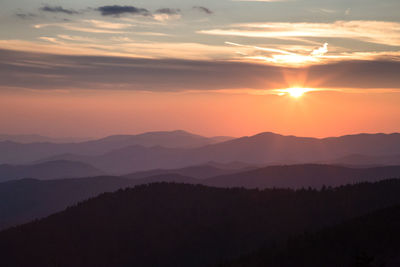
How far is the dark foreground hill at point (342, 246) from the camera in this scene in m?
66.5

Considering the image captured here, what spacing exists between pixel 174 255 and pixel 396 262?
A: 6583cm

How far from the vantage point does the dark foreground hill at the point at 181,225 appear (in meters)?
115

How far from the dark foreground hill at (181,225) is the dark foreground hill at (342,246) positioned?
72.4 feet

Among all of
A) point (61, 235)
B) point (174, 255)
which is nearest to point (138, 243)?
point (174, 255)

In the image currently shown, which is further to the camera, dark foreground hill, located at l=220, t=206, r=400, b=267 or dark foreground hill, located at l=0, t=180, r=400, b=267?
dark foreground hill, located at l=0, t=180, r=400, b=267

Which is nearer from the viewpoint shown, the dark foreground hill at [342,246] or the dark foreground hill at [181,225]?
the dark foreground hill at [342,246]

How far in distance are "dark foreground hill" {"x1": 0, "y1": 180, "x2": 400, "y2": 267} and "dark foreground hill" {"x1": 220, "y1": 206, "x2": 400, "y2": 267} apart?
2207 centimetres

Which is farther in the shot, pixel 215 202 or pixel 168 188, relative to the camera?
pixel 168 188

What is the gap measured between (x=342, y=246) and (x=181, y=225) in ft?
199

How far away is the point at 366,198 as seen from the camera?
114m

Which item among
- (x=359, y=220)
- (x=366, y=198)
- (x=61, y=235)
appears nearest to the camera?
(x=359, y=220)

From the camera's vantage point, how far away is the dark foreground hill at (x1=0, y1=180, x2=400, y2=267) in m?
115

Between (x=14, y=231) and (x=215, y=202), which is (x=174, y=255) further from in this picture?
(x=14, y=231)

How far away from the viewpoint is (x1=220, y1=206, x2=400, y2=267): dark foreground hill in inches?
2617
